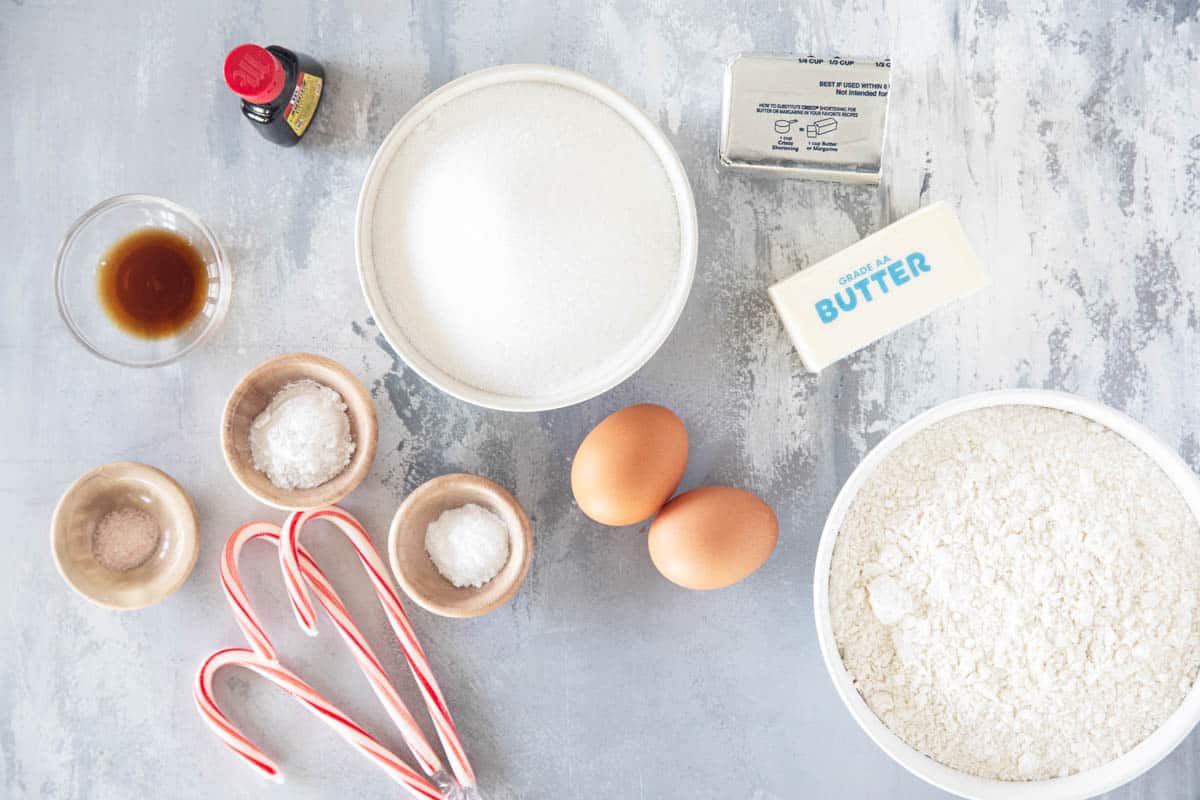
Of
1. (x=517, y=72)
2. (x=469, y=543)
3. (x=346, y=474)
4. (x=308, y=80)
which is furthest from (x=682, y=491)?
(x=308, y=80)

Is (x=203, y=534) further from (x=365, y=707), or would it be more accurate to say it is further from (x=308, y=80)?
(x=308, y=80)

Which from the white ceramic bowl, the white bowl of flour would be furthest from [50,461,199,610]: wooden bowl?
the white ceramic bowl

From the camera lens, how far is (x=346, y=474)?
1.01 m

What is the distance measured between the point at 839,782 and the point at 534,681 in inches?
16.8

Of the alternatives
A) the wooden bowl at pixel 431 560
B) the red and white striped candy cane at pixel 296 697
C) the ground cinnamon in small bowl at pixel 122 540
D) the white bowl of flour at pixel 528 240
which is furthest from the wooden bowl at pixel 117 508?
the white bowl of flour at pixel 528 240

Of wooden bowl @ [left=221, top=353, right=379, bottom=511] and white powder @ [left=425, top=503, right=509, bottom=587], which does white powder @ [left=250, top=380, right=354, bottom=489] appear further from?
white powder @ [left=425, top=503, right=509, bottom=587]

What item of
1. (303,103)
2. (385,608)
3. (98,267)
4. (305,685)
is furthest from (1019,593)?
(98,267)

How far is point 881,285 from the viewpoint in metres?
1.01

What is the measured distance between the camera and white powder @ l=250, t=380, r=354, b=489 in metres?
0.98

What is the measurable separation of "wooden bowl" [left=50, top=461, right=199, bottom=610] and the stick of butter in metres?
0.82

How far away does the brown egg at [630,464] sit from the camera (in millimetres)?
930

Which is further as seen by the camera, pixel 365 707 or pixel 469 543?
pixel 365 707

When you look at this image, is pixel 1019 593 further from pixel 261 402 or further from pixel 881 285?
pixel 261 402

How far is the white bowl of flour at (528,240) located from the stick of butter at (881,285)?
0.56 feet
